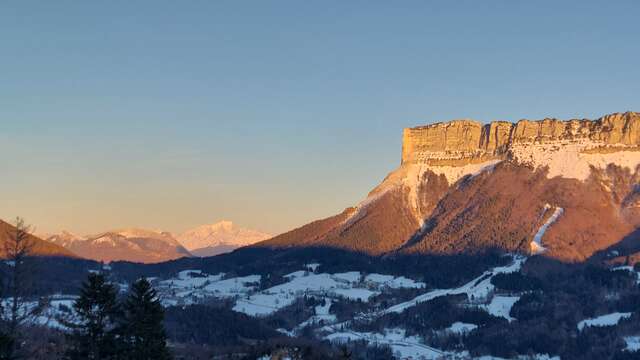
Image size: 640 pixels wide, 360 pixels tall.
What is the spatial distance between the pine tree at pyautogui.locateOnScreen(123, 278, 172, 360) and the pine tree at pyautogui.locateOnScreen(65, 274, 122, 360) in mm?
2172

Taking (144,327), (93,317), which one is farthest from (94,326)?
(144,327)

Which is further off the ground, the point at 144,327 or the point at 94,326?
the point at 94,326

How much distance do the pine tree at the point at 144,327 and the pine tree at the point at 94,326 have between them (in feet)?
7.13

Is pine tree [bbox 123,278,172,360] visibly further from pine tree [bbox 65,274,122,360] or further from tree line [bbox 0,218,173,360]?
pine tree [bbox 65,274,122,360]

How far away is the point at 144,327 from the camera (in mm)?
81938

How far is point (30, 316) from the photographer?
7275cm

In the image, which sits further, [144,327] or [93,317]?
[144,327]

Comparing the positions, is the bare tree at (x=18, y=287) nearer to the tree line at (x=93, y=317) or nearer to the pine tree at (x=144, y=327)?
the tree line at (x=93, y=317)

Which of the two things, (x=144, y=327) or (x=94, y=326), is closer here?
(x=94, y=326)

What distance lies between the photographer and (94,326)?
76938 mm

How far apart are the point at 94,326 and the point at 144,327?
585 cm

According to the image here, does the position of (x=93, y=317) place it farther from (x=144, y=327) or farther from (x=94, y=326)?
(x=144, y=327)

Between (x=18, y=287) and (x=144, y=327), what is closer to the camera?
(x=18, y=287)

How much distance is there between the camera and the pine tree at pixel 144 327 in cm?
8025
